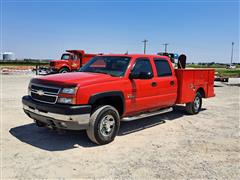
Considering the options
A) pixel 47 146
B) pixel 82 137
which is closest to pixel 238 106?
pixel 82 137

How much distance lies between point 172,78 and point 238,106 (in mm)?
4921

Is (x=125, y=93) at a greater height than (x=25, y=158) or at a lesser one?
greater

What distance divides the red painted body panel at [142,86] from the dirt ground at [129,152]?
73cm

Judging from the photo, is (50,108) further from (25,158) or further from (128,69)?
(128,69)

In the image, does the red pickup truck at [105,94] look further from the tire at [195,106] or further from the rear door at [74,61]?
the rear door at [74,61]

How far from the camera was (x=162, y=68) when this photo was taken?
22.1 ft

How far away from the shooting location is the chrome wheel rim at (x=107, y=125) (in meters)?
5.02

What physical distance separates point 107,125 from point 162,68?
254cm

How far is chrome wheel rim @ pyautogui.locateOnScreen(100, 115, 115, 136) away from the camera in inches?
198

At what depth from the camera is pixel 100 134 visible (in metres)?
4.93

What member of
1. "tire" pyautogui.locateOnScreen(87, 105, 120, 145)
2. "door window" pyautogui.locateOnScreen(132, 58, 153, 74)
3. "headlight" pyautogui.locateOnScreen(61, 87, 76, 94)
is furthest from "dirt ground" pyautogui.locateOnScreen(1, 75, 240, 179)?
"door window" pyautogui.locateOnScreen(132, 58, 153, 74)

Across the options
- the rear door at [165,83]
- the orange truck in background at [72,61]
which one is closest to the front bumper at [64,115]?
the rear door at [165,83]

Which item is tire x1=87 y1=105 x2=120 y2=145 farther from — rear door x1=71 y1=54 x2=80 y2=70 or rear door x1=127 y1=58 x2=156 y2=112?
rear door x1=71 y1=54 x2=80 y2=70

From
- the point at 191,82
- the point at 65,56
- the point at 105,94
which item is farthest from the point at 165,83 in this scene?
the point at 65,56
